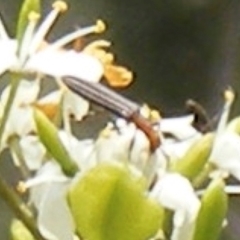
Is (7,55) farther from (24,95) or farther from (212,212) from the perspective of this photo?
(212,212)

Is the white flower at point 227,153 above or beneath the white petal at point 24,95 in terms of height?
beneath

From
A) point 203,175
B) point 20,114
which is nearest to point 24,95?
point 20,114

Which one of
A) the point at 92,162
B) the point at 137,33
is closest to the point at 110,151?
the point at 92,162

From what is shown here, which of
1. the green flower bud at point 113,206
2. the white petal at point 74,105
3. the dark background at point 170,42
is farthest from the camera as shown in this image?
the dark background at point 170,42

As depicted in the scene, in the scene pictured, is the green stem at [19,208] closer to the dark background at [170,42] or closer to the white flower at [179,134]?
the white flower at [179,134]

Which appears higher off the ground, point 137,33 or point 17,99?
point 17,99

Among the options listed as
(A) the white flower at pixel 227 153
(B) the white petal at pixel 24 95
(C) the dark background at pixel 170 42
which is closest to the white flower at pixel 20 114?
(B) the white petal at pixel 24 95

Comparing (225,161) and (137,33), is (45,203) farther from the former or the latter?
(137,33)
